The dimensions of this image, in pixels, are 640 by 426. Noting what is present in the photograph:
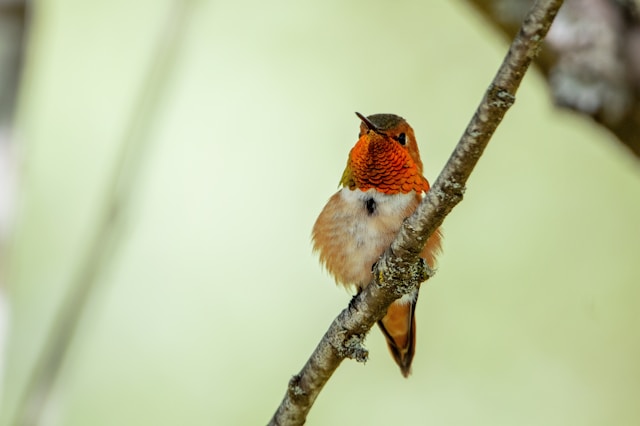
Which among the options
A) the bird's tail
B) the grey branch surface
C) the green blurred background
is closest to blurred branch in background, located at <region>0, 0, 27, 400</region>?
the grey branch surface

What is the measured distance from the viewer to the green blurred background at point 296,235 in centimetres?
823

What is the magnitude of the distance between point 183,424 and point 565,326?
390 cm

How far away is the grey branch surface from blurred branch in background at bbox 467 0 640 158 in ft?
5.88

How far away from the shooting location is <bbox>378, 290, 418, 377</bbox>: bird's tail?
433cm

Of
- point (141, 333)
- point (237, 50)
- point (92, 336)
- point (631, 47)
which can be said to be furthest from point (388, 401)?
point (631, 47)

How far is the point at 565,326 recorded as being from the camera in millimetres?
8891

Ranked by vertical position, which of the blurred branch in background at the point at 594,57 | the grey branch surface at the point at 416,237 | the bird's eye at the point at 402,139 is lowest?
the grey branch surface at the point at 416,237

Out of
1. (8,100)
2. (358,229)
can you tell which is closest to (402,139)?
(358,229)

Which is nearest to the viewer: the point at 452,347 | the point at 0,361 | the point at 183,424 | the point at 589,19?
the point at 0,361

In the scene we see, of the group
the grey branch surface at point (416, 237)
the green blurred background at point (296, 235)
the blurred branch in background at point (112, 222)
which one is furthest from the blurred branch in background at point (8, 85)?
the green blurred background at point (296, 235)

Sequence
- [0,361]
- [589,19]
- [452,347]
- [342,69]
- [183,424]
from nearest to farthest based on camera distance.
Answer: [0,361]
[589,19]
[183,424]
[452,347]
[342,69]

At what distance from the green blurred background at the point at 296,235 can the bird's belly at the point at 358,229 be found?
381cm

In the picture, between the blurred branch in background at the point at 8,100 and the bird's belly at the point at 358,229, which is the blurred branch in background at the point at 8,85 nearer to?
the blurred branch in background at the point at 8,100

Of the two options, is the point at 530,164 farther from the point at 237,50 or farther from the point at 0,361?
the point at 0,361
